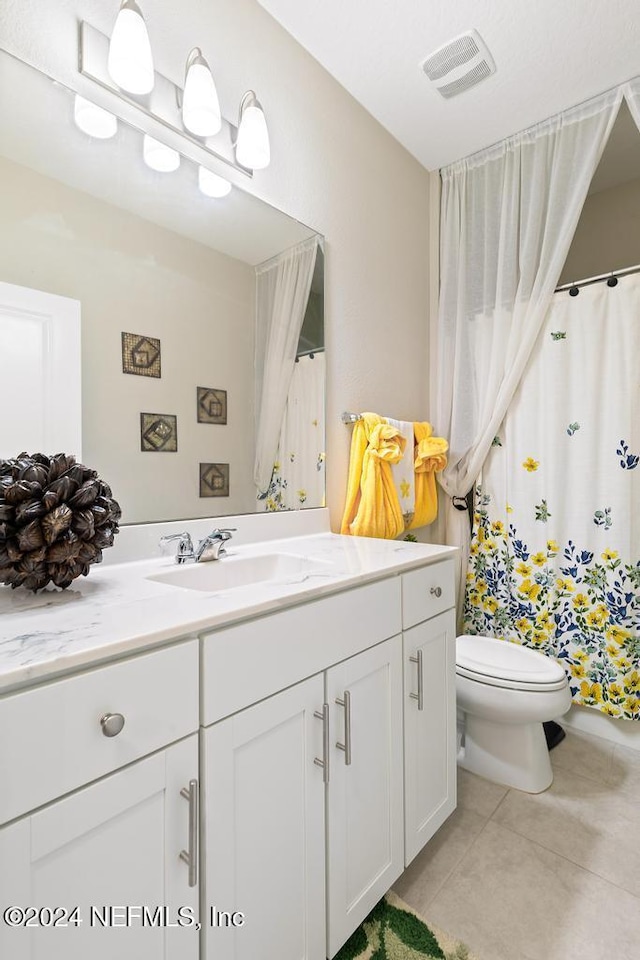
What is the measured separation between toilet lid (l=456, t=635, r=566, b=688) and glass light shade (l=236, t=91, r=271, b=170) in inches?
69.2

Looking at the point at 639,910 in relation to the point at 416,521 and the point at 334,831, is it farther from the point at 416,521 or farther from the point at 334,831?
the point at 416,521

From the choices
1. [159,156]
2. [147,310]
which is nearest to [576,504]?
[147,310]

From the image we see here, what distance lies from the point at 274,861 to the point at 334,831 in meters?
0.17

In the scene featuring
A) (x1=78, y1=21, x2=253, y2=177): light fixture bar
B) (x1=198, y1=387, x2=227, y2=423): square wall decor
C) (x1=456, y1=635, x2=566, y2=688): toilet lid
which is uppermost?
(x1=78, y1=21, x2=253, y2=177): light fixture bar

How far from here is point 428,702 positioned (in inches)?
49.1

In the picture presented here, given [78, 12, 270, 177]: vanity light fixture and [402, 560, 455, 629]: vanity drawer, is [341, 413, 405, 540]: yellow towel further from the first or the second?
[78, 12, 270, 177]: vanity light fixture

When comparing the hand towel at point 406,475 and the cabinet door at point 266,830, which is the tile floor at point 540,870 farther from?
the hand towel at point 406,475

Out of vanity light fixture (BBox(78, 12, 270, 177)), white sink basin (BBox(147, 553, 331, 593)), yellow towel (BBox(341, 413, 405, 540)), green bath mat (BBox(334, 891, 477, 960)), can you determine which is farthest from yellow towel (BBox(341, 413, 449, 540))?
green bath mat (BBox(334, 891, 477, 960))

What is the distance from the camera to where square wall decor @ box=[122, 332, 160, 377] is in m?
1.17

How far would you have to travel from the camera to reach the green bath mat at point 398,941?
1042 millimetres

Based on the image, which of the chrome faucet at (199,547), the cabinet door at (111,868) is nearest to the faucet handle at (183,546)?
the chrome faucet at (199,547)

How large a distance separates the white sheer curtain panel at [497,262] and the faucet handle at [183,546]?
1386 mm

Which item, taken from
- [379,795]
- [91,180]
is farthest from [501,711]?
[91,180]

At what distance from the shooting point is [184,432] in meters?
1.28
